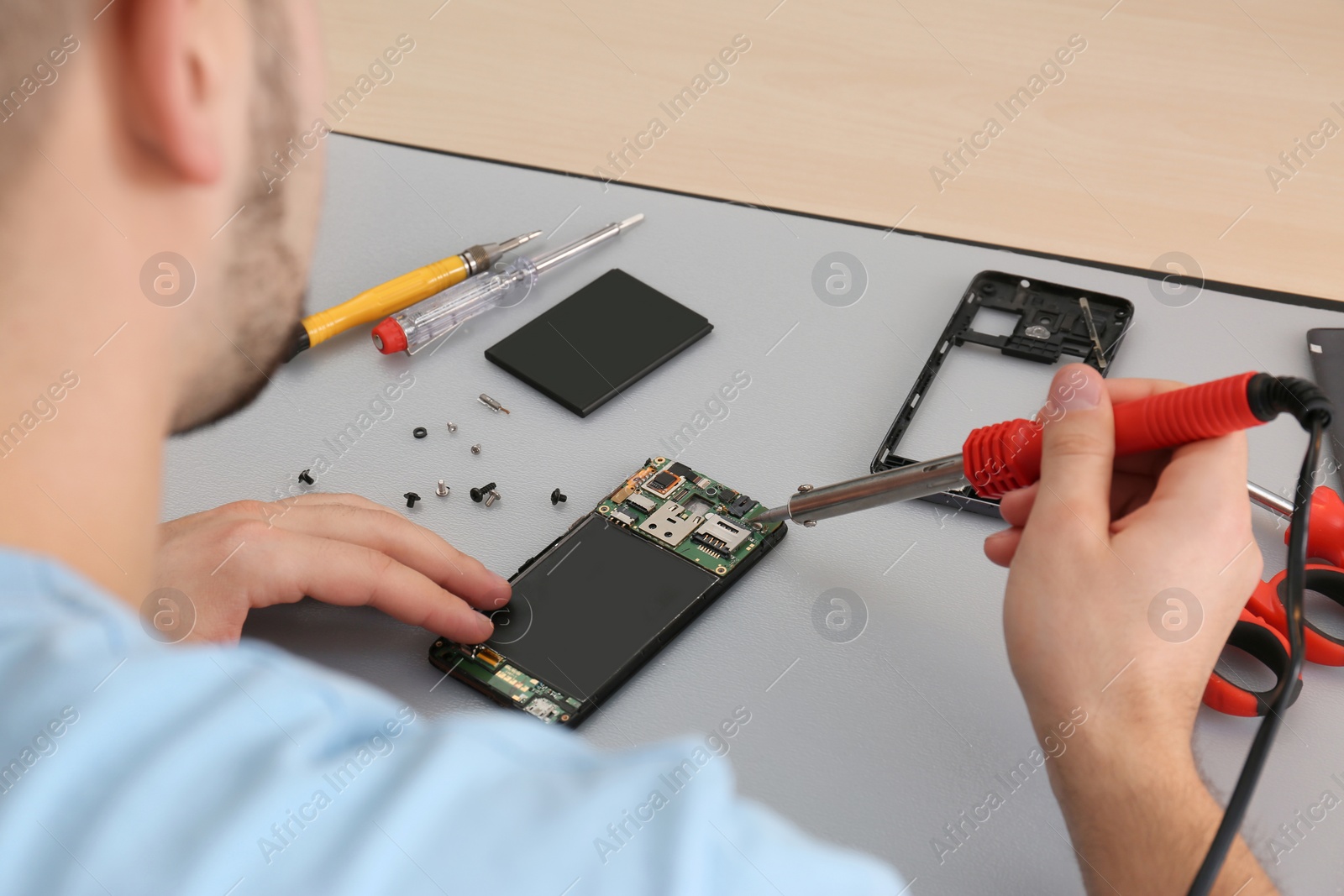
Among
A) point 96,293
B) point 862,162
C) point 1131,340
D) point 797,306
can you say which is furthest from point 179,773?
point 862,162

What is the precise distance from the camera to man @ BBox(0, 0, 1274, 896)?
0.37 metres

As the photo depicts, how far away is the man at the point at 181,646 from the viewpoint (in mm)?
369

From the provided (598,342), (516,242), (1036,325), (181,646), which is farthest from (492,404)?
(181,646)

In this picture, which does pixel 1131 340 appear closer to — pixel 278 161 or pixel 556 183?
pixel 556 183

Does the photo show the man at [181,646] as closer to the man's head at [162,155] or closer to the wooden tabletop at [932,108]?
the man's head at [162,155]

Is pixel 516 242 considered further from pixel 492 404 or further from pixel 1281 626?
pixel 1281 626

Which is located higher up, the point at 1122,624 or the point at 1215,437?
the point at 1215,437

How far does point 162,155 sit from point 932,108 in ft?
4.14

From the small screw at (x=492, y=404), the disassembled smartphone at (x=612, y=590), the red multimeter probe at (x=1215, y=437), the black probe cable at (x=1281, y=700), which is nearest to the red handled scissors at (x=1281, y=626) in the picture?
the red multimeter probe at (x=1215, y=437)

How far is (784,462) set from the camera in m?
1.11

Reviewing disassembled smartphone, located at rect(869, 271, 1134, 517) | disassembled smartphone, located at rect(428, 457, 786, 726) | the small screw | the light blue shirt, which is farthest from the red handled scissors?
the small screw

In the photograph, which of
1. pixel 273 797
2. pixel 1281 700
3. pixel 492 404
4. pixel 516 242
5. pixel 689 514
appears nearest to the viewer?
pixel 273 797

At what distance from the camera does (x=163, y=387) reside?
54 cm

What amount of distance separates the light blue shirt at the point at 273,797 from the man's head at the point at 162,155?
142 mm
